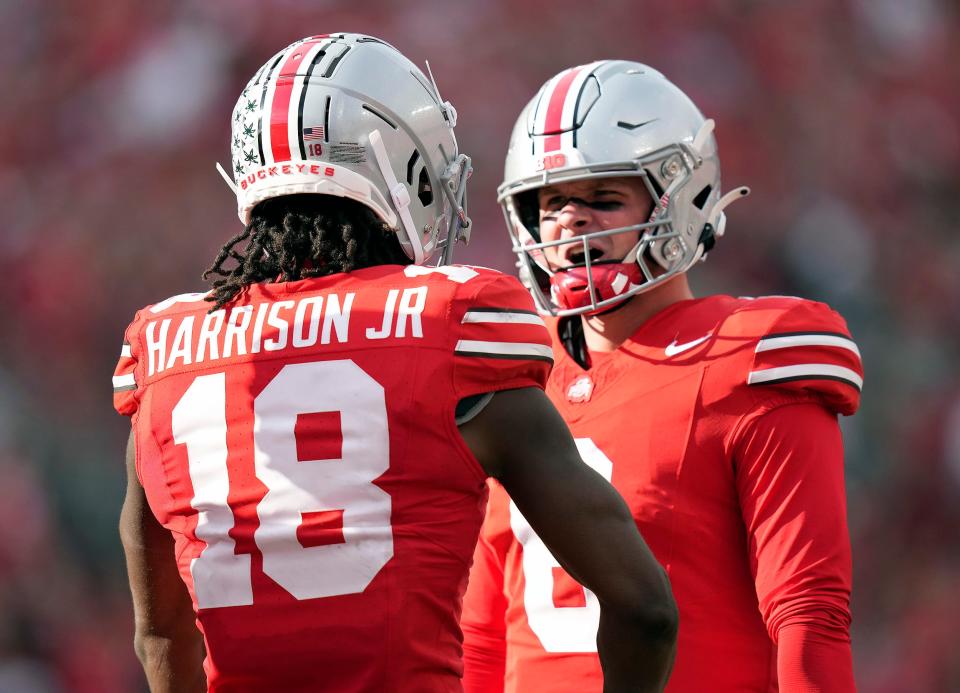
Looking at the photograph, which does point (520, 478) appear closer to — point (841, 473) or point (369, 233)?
point (369, 233)

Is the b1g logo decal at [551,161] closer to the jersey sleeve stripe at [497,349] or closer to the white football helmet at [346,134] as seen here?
the white football helmet at [346,134]

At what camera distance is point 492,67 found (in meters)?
5.73

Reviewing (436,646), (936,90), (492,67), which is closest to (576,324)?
(436,646)

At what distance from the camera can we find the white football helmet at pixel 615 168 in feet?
7.76

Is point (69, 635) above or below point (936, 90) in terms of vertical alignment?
below

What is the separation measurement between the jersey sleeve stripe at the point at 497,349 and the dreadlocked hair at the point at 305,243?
20 centimetres

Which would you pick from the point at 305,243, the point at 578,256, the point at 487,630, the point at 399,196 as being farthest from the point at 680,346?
the point at 305,243

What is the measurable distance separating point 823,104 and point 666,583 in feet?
15.5

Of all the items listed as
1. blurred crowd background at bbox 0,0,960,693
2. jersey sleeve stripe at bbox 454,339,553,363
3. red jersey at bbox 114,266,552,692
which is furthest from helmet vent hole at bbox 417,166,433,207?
blurred crowd background at bbox 0,0,960,693

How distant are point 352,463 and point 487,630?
0.97 meters

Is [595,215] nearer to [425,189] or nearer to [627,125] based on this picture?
[627,125]

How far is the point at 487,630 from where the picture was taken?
7.86 ft

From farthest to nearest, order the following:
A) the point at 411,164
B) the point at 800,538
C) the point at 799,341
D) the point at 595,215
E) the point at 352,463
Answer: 1. the point at 595,215
2. the point at 799,341
3. the point at 800,538
4. the point at 411,164
5. the point at 352,463

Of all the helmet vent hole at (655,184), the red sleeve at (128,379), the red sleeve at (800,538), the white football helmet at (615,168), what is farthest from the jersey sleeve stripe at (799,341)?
the red sleeve at (128,379)
